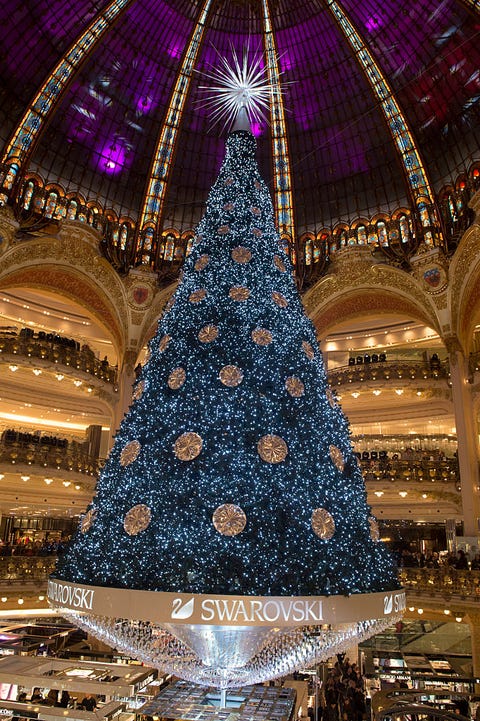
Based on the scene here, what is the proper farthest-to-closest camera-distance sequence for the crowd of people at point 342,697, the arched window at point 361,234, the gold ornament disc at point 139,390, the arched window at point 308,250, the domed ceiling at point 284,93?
the arched window at point 308,250
the arched window at point 361,234
the domed ceiling at point 284,93
the crowd of people at point 342,697
the gold ornament disc at point 139,390

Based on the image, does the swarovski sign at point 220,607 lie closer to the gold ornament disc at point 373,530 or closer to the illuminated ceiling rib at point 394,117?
the gold ornament disc at point 373,530

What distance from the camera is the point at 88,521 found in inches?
220

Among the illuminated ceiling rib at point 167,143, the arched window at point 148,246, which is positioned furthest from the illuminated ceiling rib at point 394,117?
the arched window at point 148,246

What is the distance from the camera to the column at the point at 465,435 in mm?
20875

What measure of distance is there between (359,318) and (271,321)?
71.1ft

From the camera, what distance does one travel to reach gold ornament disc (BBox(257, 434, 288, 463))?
5.22m

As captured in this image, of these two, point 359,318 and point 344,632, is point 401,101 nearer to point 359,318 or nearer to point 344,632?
point 359,318

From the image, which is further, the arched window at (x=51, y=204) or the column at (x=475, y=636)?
the arched window at (x=51, y=204)

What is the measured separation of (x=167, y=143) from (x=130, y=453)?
22.7m

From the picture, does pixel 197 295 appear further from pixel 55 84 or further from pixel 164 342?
pixel 55 84

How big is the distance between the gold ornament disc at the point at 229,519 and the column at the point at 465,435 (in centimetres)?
1845

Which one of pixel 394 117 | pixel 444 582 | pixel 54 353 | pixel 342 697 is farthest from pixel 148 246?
pixel 342 697

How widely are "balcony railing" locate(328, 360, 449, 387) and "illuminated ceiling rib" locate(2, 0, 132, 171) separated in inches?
641

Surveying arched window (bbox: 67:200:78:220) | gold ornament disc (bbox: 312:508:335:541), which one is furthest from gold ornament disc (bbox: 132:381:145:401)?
arched window (bbox: 67:200:78:220)
